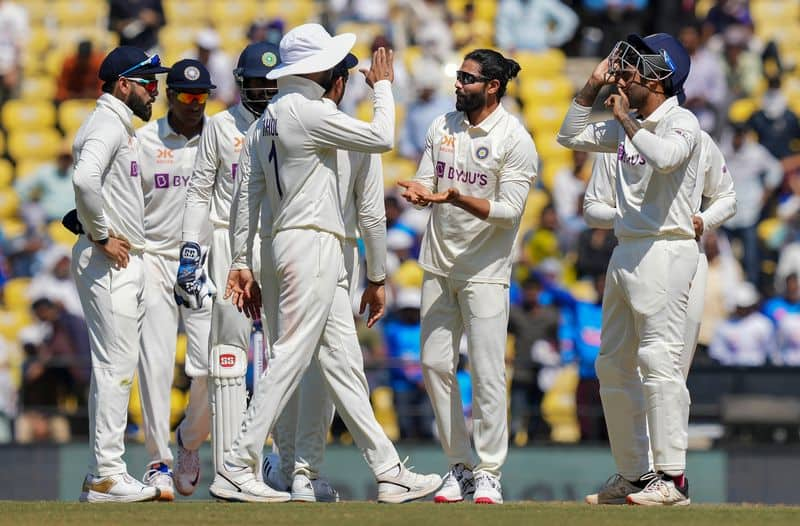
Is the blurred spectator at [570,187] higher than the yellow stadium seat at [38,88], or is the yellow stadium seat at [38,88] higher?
the yellow stadium seat at [38,88]

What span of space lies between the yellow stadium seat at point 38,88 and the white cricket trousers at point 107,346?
34.9ft

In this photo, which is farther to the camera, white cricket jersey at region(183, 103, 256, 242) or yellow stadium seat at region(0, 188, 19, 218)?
yellow stadium seat at region(0, 188, 19, 218)

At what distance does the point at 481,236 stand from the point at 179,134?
202 cm

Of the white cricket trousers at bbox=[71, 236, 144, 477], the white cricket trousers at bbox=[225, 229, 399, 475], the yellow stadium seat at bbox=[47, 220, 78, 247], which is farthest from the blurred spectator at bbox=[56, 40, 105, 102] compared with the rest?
the white cricket trousers at bbox=[225, 229, 399, 475]

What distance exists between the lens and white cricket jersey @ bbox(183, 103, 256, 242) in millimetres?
9344

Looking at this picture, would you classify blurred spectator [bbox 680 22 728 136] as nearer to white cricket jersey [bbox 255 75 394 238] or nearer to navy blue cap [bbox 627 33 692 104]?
navy blue cap [bbox 627 33 692 104]

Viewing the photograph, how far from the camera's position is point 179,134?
9883mm

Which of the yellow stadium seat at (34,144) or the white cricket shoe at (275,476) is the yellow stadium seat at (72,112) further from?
the white cricket shoe at (275,476)

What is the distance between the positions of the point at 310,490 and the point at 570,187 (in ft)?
26.8

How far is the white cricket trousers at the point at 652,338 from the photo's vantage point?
8469mm

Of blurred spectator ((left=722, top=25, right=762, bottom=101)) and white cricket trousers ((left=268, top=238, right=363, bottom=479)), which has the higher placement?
blurred spectator ((left=722, top=25, right=762, bottom=101))

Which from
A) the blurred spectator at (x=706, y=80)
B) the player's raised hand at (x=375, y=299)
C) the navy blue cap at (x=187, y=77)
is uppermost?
the blurred spectator at (x=706, y=80)

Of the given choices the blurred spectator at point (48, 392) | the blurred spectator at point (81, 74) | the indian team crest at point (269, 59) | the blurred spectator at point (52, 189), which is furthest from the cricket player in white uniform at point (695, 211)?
the blurred spectator at point (81, 74)

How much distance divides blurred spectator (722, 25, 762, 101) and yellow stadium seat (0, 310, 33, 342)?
7578mm
